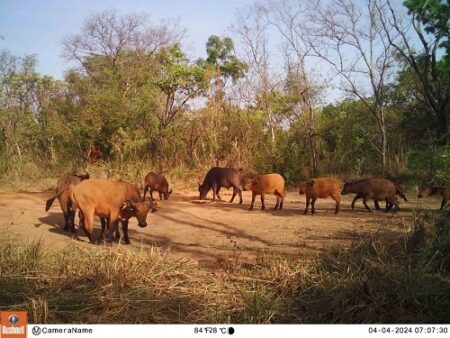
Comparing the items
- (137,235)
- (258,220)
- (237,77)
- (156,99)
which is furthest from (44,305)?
(237,77)

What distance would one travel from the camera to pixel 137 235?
8.10 metres

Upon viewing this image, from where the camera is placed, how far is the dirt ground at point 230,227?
672 cm

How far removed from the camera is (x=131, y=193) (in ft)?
25.5

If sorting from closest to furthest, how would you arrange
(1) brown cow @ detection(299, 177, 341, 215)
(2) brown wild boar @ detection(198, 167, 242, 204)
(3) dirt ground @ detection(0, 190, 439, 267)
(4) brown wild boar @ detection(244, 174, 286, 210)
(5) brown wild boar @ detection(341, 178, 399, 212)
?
(3) dirt ground @ detection(0, 190, 439, 267) < (1) brown cow @ detection(299, 177, 341, 215) < (5) brown wild boar @ detection(341, 178, 399, 212) < (4) brown wild boar @ detection(244, 174, 286, 210) < (2) brown wild boar @ detection(198, 167, 242, 204)

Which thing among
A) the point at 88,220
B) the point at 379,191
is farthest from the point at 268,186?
Result: the point at 88,220

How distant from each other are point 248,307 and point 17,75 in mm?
16411

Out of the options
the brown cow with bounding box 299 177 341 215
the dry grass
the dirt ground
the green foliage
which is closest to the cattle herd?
the brown cow with bounding box 299 177 341 215

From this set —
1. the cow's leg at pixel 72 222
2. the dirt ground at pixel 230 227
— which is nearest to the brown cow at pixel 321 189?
the dirt ground at pixel 230 227

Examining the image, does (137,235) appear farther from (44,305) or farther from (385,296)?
(385,296)

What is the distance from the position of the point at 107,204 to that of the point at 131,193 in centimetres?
50

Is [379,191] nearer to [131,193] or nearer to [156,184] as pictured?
[131,193]

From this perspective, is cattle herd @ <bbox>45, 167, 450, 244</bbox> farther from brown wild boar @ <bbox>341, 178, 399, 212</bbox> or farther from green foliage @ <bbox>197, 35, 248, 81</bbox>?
green foliage @ <bbox>197, 35, 248, 81</bbox>

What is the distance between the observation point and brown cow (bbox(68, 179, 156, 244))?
7.35 meters

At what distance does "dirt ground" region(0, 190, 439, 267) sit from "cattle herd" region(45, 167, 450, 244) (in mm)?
384
